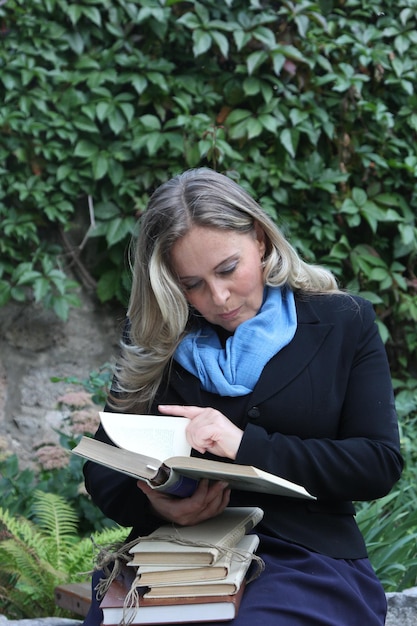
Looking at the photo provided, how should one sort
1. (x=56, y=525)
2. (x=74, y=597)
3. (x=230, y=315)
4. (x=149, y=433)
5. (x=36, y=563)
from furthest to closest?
(x=56, y=525) < (x=36, y=563) < (x=74, y=597) < (x=230, y=315) < (x=149, y=433)

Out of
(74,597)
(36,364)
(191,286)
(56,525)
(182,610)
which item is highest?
(191,286)

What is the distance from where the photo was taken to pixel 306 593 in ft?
6.22

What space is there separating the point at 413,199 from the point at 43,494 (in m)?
2.67

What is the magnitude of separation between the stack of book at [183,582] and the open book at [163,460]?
125 millimetres

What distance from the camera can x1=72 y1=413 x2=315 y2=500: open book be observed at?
1652mm

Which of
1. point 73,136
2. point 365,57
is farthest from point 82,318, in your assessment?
point 365,57

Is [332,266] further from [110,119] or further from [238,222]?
[238,222]

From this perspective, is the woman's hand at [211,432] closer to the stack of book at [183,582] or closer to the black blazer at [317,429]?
the black blazer at [317,429]

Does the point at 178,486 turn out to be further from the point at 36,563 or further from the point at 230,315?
the point at 36,563

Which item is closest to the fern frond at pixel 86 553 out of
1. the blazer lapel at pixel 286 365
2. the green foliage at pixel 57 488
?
the green foliage at pixel 57 488

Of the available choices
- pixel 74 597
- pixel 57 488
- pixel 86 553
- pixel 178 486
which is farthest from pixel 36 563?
pixel 178 486

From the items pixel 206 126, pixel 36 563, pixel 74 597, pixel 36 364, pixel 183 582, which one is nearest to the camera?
pixel 183 582

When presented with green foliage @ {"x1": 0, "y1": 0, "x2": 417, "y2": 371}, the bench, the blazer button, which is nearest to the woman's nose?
the blazer button

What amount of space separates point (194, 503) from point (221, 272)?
0.58m
